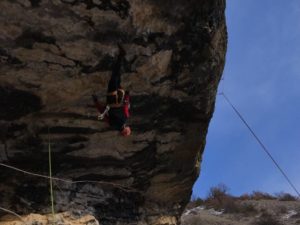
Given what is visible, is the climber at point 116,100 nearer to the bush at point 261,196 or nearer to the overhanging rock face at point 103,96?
the overhanging rock face at point 103,96

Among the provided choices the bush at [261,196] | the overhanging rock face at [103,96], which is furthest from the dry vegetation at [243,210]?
the overhanging rock face at [103,96]

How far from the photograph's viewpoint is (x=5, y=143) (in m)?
8.88

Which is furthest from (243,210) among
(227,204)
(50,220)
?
(50,220)

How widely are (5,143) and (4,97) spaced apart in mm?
992

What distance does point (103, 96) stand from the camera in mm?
8820

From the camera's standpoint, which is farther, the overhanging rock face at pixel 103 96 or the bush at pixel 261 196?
the bush at pixel 261 196

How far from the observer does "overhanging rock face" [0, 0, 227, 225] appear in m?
7.77

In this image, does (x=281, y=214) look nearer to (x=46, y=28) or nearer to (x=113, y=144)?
(x=113, y=144)

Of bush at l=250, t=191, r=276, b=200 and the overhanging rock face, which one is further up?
bush at l=250, t=191, r=276, b=200

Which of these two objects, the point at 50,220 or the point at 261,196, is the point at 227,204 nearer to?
the point at 261,196

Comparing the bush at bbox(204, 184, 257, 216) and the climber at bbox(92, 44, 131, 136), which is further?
the bush at bbox(204, 184, 257, 216)

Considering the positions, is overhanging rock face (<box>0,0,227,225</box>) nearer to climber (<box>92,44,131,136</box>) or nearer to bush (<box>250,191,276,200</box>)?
climber (<box>92,44,131,136</box>)

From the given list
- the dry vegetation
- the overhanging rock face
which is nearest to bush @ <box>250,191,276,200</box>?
the dry vegetation

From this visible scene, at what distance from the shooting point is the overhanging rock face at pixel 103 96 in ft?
25.5
